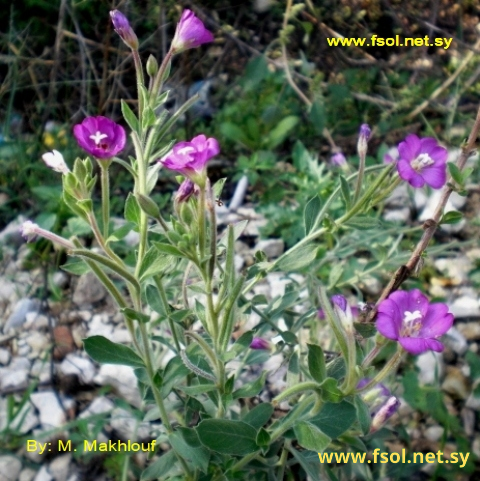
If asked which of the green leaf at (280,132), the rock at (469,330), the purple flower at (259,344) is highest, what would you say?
the purple flower at (259,344)

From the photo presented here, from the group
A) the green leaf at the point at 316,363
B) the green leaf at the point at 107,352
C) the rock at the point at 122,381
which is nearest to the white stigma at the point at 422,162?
the green leaf at the point at 316,363

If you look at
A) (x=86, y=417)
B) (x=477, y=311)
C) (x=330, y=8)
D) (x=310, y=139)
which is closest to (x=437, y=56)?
(x=330, y=8)

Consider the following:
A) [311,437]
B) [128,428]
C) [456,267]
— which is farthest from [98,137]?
[456,267]

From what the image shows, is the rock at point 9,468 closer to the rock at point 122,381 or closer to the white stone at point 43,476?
the white stone at point 43,476

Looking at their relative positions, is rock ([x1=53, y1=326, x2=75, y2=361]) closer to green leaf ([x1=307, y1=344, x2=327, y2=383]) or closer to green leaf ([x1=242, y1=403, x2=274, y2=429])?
green leaf ([x1=242, y1=403, x2=274, y2=429])

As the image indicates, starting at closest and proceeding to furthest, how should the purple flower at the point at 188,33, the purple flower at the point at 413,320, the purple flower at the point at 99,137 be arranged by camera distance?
the purple flower at the point at 413,320
the purple flower at the point at 99,137
the purple flower at the point at 188,33

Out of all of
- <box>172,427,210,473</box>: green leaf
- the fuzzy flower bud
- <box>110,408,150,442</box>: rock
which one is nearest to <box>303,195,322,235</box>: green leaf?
the fuzzy flower bud

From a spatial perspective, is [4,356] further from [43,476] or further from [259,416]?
[259,416]
